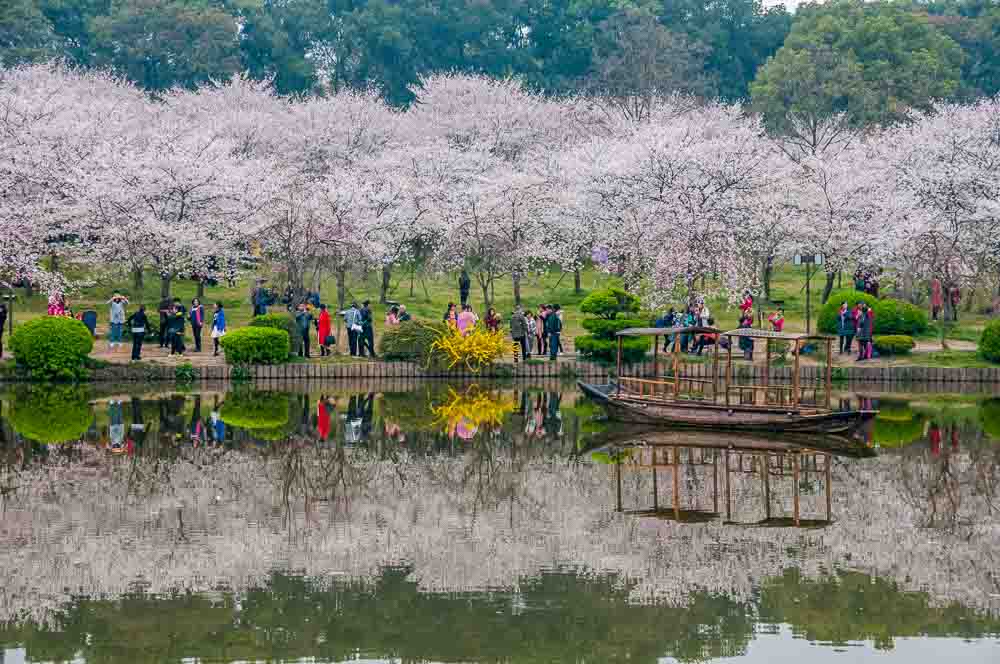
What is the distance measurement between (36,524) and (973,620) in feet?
39.0

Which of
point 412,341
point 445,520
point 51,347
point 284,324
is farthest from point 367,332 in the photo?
point 445,520

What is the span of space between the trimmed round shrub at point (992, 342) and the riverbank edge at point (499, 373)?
895 millimetres

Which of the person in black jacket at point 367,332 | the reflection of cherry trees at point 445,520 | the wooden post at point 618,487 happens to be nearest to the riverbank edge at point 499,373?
the person in black jacket at point 367,332

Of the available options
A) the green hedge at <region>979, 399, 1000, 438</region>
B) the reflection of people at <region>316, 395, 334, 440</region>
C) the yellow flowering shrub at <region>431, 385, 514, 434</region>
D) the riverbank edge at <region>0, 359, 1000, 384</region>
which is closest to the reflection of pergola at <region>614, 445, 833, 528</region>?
the yellow flowering shrub at <region>431, 385, 514, 434</region>

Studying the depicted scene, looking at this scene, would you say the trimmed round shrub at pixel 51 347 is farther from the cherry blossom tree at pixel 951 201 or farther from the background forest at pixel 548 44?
the background forest at pixel 548 44

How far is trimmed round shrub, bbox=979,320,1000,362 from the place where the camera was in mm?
37031

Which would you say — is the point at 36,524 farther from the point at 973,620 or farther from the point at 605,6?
the point at 605,6

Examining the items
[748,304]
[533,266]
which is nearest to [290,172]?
[533,266]

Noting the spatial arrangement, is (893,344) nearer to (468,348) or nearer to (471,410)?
(468,348)

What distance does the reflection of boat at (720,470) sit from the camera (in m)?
19.4

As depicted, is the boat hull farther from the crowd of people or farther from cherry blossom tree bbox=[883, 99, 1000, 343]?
cherry blossom tree bbox=[883, 99, 1000, 343]

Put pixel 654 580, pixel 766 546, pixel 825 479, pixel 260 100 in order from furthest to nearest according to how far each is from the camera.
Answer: pixel 260 100 < pixel 825 479 < pixel 766 546 < pixel 654 580

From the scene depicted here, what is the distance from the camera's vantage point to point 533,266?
55938mm

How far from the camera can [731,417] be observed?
89.1 ft
